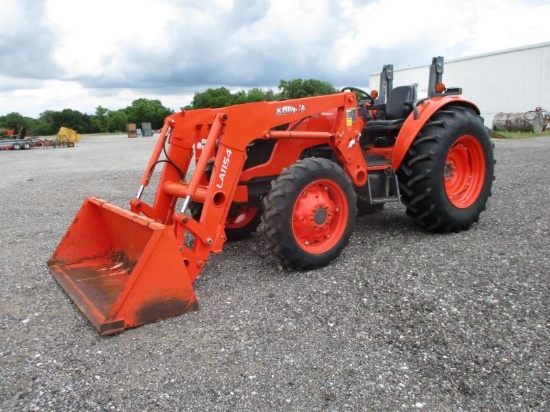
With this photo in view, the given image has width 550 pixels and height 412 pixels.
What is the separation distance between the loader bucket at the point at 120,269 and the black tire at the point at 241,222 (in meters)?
1.08

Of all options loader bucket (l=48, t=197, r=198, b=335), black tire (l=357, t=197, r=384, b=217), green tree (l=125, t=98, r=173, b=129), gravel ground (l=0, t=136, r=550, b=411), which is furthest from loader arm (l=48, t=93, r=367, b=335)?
green tree (l=125, t=98, r=173, b=129)

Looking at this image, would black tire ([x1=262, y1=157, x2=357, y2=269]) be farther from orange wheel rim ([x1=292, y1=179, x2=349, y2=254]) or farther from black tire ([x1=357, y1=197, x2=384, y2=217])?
black tire ([x1=357, y1=197, x2=384, y2=217])

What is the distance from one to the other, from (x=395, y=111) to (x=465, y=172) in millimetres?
1152

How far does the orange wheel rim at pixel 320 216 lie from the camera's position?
459cm

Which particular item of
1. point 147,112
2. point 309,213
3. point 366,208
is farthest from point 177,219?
point 147,112

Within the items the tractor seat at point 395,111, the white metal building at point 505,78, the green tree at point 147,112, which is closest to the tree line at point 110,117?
the green tree at point 147,112

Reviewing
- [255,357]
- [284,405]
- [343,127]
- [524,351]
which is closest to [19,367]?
[255,357]

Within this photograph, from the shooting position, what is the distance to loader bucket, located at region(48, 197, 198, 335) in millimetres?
3555

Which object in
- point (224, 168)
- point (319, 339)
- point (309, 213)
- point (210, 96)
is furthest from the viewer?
point (210, 96)

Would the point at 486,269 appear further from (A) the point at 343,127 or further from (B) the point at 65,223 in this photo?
(B) the point at 65,223

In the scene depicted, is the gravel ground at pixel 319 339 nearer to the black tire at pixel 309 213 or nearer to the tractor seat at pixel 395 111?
the black tire at pixel 309 213

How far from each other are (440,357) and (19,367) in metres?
2.59

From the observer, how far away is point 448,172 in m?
6.00

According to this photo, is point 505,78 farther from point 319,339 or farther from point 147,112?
point 147,112
